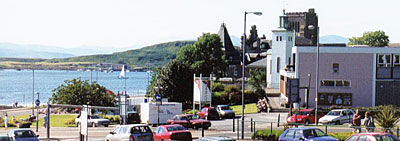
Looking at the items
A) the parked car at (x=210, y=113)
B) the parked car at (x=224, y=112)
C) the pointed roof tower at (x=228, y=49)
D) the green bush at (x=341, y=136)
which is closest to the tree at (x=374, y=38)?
the pointed roof tower at (x=228, y=49)

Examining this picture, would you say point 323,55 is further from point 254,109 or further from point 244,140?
point 244,140

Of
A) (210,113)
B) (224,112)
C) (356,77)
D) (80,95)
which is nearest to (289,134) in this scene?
(210,113)

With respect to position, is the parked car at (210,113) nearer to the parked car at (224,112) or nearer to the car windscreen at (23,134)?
the parked car at (224,112)

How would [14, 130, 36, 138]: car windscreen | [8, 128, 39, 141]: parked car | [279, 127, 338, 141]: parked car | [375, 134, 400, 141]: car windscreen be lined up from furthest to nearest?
[14, 130, 36, 138]: car windscreen → [8, 128, 39, 141]: parked car → [279, 127, 338, 141]: parked car → [375, 134, 400, 141]: car windscreen

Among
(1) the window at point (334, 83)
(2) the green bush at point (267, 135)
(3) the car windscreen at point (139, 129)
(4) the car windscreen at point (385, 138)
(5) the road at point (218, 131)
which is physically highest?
(1) the window at point (334, 83)

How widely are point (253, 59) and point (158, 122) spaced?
400ft

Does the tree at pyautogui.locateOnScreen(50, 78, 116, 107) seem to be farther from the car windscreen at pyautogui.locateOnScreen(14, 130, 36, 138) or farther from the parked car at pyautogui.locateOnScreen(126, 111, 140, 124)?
the car windscreen at pyautogui.locateOnScreen(14, 130, 36, 138)

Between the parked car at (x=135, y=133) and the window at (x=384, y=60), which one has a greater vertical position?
the window at (x=384, y=60)

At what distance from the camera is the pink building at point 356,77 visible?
57.9 meters

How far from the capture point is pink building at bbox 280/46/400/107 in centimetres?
5791

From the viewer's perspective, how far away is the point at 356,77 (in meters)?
58.5

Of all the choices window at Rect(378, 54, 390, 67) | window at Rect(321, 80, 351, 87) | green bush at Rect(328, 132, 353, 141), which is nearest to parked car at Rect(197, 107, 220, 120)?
window at Rect(321, 80, 351, 87)

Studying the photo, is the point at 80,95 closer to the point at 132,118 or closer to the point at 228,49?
the point at 132,118

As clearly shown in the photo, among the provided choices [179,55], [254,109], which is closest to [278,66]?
[179,55]
